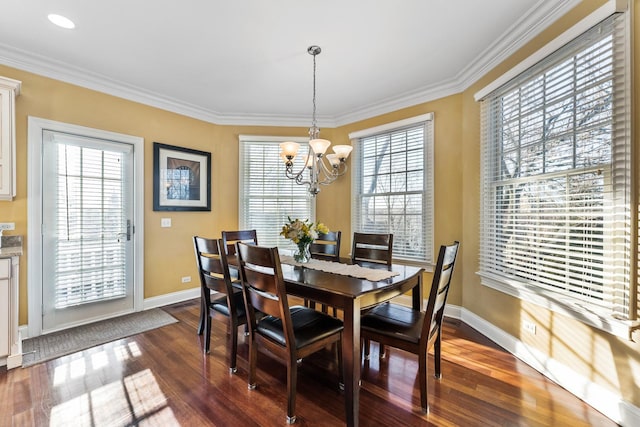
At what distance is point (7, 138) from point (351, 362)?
324 cm

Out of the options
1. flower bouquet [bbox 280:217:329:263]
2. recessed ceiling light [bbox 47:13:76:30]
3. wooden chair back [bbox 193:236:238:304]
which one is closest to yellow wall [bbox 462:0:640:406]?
flower bouquet [bbox 280:217:329:263]

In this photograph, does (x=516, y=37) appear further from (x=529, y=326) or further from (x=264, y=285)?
(x=264, y=285)

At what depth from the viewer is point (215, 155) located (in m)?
4.22

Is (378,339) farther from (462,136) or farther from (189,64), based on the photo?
(189,64)

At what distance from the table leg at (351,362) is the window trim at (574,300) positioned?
4.93ft

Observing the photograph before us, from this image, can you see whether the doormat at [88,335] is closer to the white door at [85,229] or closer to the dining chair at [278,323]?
the white door at [85,229]

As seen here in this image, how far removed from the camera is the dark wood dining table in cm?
160

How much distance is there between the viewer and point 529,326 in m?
2.31

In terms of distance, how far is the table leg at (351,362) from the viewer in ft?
5.17

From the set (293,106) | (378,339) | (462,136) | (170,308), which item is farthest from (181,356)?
(462,136)

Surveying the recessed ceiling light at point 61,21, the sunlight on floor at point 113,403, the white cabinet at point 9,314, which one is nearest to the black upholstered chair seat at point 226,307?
the sunlight on floor at point 113,403

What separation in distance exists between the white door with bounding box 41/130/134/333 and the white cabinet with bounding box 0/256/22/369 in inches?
27.4

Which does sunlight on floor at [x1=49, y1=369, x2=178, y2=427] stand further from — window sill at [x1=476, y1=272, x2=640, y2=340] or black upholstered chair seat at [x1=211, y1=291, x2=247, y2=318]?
window sill at [x1=476, y1=272, x2=640, y2=340]

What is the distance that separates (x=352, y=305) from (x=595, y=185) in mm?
1735
